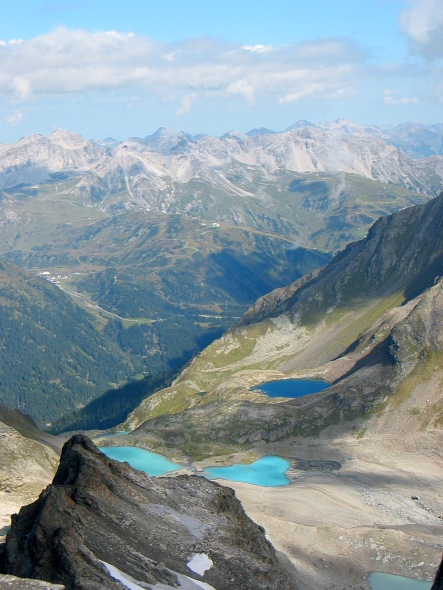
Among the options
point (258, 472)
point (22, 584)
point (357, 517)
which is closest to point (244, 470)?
point (258, 472)

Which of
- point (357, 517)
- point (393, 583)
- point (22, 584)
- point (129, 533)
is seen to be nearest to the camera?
point (22, 584)

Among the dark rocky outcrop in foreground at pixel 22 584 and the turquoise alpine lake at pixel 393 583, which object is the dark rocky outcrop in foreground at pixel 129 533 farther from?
the turquoise alpine lake at pixel 393 583

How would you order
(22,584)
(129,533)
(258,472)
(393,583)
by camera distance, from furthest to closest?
(258,472), (393,583), (129,533), (22,584)

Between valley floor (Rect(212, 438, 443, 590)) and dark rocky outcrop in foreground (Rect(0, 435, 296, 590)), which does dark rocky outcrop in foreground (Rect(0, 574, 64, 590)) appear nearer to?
dark rocky outcrop in foreground (Rect(0, 435, 296, 590))

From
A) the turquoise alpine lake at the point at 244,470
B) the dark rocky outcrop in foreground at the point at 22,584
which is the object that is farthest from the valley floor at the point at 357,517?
the dark rocky outcrop in foreground at the point at 22,584

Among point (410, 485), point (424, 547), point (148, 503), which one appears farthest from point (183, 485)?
point (410, 485)

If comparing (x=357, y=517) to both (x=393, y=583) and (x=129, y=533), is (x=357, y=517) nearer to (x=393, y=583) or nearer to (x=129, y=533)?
(x=393, y=583)

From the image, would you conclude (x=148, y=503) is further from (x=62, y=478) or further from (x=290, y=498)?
(x=290, y=498)

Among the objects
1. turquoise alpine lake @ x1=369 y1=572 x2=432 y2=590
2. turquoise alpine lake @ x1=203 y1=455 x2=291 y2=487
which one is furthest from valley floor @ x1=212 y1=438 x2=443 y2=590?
turquoise alpine lake @ x1=203 y1=455 x2=291 y2=487
